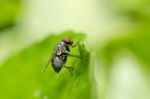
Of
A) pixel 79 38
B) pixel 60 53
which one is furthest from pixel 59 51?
pixel 79 38

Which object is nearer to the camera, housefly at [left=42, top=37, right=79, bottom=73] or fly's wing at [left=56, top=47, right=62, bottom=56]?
housefly at [left=42, top=37, right=79, bottom=73]

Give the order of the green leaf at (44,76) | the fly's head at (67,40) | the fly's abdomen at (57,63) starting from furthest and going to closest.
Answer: the fly's head at (67,40)
the fly's abdomen at (57,63)
the green leaf at (44,76)

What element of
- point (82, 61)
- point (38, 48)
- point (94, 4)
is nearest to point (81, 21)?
point (94, 4)

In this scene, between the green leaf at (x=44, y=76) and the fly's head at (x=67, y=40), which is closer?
the green leaf at (x=44, y=76)

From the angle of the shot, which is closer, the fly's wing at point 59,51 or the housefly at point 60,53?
the housefly at point 60,53

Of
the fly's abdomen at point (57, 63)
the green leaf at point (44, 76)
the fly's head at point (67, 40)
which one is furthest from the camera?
the fly's head at point (67, 40)

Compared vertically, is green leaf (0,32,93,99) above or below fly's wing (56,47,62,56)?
below

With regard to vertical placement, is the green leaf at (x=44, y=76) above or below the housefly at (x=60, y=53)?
below
